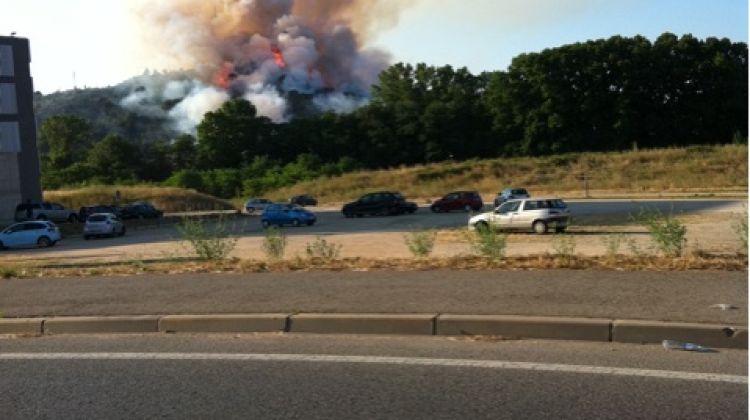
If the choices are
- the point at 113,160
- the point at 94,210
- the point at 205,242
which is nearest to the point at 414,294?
the point at 205,242

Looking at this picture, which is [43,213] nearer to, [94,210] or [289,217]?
[94,210]

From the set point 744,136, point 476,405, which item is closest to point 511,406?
point 476,405

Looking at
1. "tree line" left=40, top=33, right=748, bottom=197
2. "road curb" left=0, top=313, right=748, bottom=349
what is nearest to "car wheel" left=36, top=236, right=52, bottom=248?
"road curb" left=0, top=313, right=748, bottom=349

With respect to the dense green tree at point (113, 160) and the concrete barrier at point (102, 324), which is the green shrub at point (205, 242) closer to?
the concrete barrier at point (102, 324)

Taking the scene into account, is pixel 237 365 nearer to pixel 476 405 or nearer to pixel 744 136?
pixel 476 405

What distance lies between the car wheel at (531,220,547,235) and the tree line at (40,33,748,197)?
6749 cm

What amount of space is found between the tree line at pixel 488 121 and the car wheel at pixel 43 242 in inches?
2415

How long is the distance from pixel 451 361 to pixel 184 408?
222cm

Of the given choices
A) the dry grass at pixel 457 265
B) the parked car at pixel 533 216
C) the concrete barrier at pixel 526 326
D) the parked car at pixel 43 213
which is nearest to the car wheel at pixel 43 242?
the parked car at pixel 43 213

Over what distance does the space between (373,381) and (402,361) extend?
2.04 feet

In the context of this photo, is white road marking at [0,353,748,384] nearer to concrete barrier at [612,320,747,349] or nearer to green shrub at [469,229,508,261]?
concrete barrier at [612,320,747,349]

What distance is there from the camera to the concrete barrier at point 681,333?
6.39 metres

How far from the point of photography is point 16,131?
209 feet

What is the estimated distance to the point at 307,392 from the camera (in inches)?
218
